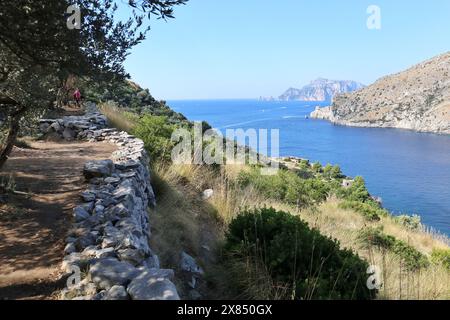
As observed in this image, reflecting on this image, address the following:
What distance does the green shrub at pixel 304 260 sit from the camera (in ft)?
14.3

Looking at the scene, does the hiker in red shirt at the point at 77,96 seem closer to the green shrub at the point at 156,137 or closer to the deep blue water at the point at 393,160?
the green shrub at the point at 156,137

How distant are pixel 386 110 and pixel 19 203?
152273 millimetres

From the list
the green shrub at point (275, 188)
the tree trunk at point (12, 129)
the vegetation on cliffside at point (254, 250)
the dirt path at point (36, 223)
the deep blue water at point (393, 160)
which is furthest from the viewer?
the deep blue water at point (393, 160)

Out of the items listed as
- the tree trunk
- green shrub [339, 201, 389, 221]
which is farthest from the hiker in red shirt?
green shrub [339, 201, 389, 221]

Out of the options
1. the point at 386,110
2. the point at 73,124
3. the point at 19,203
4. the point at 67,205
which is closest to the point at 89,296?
the point at 67,205

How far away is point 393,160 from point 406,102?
226ft

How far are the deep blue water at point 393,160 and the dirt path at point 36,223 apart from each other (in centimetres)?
3643

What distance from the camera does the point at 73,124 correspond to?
12312 mm

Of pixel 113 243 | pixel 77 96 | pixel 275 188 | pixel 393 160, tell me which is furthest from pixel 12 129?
pixel 393 160

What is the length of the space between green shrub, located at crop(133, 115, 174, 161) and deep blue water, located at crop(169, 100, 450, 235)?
1270 inches

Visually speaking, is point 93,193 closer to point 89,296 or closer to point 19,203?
point 19,203

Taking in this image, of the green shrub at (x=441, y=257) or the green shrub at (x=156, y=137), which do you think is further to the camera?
the green shrub at (x=441, y=257)

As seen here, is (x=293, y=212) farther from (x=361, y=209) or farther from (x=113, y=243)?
(x=361, y=209)

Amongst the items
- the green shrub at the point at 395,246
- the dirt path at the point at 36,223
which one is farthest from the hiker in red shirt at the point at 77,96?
the green shrub at the point at 395,246
